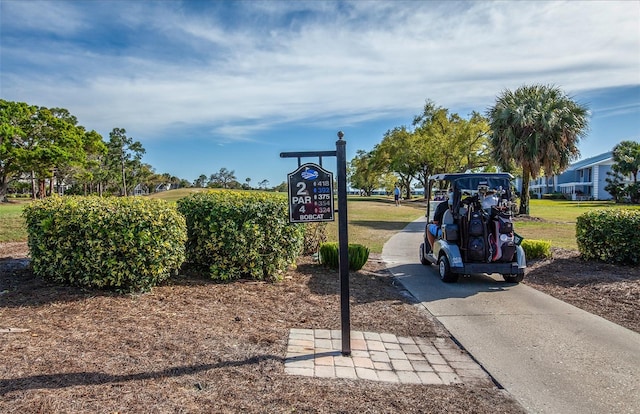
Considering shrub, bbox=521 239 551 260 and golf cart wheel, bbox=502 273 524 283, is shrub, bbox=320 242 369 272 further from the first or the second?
shrub, bbox=521 239 551 260

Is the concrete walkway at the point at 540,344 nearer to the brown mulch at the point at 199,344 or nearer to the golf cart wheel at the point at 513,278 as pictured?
the golf cart wheel at the point at 513,278

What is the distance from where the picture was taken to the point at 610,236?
805 cm

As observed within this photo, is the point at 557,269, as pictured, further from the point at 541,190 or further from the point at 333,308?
the point at 541,190

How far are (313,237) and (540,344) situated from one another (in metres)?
5.51

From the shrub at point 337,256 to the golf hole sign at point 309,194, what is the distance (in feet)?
12.1

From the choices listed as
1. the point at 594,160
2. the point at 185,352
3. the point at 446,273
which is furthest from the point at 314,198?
the point at 594,160

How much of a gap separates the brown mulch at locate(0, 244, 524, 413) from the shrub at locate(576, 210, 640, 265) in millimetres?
4756

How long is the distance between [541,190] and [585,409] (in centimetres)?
8257

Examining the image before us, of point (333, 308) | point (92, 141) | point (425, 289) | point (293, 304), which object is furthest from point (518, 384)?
point (92, 141)

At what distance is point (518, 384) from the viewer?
11.8ft

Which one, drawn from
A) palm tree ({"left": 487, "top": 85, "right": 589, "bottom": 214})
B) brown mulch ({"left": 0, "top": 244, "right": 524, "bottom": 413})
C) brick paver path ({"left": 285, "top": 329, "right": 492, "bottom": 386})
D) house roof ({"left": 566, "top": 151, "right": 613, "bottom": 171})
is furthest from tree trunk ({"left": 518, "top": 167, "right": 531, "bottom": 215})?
house roof ({"left": 566, "top": 151, "right": 613, "bottom": 171})

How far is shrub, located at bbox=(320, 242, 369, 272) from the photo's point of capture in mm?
7836

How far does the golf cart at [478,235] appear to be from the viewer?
6934 millimetres

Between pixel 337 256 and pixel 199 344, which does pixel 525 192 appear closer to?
pixel 337 256
